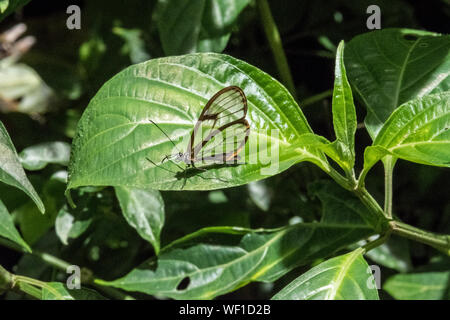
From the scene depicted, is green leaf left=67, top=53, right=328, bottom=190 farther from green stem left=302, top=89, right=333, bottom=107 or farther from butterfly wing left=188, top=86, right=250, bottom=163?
green stem left=302, top=89, right=333, bottom=107

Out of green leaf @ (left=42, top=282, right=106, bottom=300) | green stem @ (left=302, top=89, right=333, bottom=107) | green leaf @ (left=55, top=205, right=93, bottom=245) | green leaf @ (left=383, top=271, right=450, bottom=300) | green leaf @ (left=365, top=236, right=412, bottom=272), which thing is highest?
green stem @ (left=302, top=89, right=333, bottom=107)

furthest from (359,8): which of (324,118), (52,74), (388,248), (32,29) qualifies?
(32,29)

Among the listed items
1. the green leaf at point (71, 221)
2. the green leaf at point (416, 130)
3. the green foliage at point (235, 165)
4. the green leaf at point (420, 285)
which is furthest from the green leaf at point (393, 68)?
the green leaf at point (71, 221)

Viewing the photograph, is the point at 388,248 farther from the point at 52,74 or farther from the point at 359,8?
the point at 52,74

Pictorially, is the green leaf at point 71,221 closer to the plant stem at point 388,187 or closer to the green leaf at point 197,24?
the green leaf at point 197,24

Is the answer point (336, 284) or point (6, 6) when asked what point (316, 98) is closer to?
point (336, 284)

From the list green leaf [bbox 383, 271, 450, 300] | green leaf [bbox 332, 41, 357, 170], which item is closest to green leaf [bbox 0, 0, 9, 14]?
green leaf [bbox 332, 41, 357, 170]
